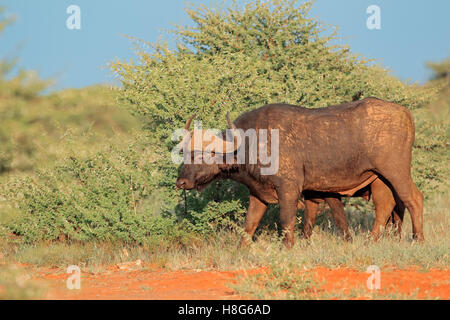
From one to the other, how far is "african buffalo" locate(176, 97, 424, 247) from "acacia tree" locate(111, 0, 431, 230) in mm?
1523

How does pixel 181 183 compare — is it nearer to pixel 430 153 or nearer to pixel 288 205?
pixel 288 205

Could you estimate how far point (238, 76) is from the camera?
11727 millimetres

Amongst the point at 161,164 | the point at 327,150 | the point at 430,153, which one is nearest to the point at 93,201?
the point at 161,164

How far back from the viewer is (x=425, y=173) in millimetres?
13789

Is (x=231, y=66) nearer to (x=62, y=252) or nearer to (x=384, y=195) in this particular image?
(x=384, y=195)

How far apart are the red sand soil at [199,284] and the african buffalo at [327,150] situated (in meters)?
1.66

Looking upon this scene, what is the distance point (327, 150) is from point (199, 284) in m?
3.24

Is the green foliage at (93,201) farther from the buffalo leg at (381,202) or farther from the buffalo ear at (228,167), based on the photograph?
the buffalo leg at (381,202)

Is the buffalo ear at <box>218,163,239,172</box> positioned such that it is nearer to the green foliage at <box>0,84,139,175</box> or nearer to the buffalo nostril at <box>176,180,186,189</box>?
the buffalo nostril at <box>176,180,186,189</box>

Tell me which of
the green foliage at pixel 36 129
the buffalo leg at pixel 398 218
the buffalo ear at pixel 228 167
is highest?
the green foliage at pixel 36 129

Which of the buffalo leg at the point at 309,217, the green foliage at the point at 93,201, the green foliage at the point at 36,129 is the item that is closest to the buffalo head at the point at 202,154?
the green foliage at the point at 93,201

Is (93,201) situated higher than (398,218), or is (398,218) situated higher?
(93,201)

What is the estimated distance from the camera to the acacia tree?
11.1 m

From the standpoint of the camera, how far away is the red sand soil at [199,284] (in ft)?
22.1
